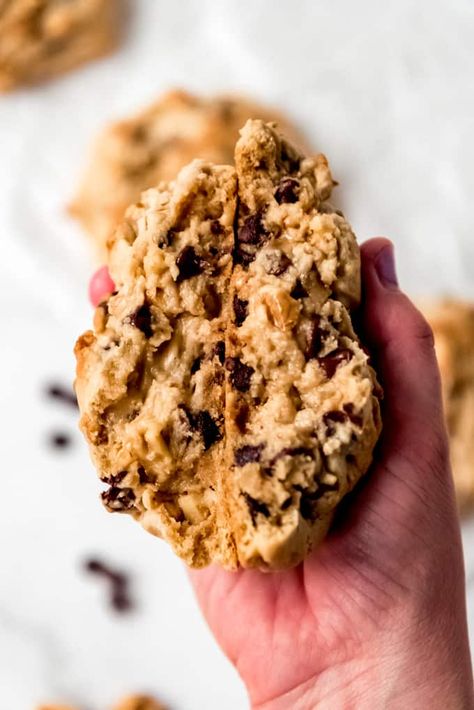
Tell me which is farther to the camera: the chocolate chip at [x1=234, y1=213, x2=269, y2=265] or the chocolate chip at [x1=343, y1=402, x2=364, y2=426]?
the chocolate chip at [x1=234, y1=213, x2=269, y2=265]

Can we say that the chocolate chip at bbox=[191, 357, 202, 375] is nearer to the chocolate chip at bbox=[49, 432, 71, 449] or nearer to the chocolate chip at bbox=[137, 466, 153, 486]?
the chocolate chip at bbox=[137, 466, 153, 486]

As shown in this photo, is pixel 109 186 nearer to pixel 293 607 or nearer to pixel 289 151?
pixel 289 151

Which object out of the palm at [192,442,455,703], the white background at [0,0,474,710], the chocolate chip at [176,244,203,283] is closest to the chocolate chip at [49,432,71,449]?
the white background at [0,0,474,710]

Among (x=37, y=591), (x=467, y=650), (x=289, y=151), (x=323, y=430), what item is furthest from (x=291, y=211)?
(x=37, y=591)

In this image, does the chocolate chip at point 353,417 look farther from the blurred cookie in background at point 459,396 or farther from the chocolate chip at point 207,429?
the blurred cookie in background at point 459,396

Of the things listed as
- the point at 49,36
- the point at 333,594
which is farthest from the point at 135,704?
the point at 49,36

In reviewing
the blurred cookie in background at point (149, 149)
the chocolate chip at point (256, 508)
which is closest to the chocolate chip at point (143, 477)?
the chocolate chip at point (256, 508)
